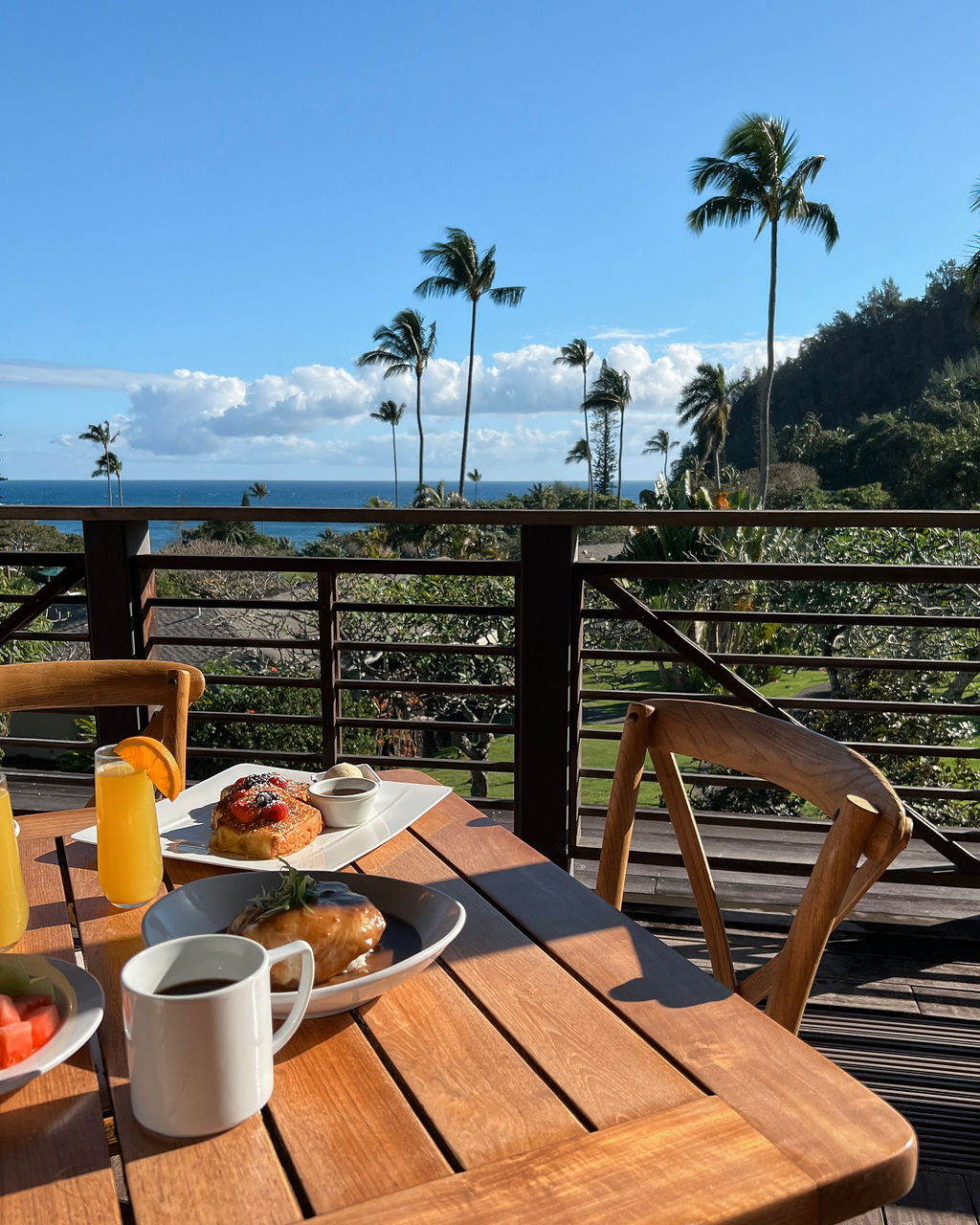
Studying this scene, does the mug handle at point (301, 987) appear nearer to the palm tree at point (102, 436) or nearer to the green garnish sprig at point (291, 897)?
the green garnish sprig at point (291, 897)

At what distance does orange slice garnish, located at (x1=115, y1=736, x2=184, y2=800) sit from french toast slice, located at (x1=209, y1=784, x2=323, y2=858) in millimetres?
93

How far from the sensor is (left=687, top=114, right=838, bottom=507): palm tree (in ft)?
79.5

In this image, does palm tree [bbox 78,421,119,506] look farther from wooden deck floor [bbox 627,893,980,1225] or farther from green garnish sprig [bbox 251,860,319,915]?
green garnish sprig [bbox 251,860,319,915]

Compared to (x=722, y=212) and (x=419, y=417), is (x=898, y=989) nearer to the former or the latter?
(x=722, y=212)

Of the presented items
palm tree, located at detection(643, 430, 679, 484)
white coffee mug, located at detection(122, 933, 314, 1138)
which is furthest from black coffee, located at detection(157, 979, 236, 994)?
palm tree, located at detection(643, 430, 679, 484)

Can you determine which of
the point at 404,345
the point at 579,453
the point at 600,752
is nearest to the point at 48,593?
the point at 600,752

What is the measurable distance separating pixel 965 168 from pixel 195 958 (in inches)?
2276

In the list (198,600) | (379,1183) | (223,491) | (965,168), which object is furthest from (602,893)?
(223,491)

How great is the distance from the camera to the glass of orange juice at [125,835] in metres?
0.96

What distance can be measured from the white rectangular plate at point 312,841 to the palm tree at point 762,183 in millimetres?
25968

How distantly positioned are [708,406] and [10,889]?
131 feet

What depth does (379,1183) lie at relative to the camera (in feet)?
1.82

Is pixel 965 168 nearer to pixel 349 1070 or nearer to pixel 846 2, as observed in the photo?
pixel 846 2

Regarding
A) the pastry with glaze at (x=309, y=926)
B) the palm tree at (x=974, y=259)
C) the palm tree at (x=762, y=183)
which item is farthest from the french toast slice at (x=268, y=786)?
the palm tree at (x=762, y=183)
